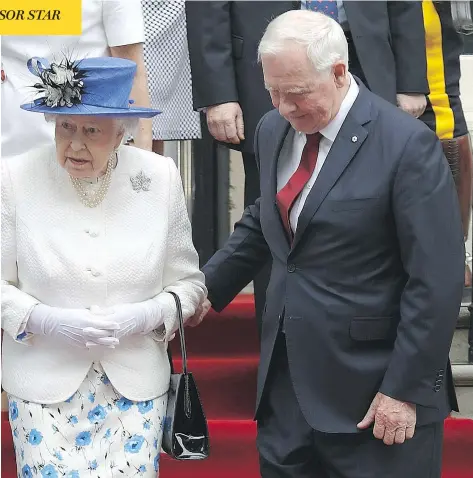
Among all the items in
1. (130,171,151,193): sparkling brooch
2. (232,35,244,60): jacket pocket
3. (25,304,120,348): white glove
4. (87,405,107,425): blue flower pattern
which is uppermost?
(232,35,244,60): jacket pocket

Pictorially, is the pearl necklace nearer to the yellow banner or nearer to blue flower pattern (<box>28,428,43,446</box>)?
the yellow banner

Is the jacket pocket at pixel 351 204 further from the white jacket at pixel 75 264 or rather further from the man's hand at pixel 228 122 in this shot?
the man's hand at pixel 228 122

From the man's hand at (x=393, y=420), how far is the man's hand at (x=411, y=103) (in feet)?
4.65

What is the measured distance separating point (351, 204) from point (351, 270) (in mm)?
177

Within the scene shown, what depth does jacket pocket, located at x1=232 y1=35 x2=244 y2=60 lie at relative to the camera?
427cm

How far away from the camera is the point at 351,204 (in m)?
3.26

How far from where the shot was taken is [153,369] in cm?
349

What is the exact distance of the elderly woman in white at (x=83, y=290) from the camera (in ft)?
11.0

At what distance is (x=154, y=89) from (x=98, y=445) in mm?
1959

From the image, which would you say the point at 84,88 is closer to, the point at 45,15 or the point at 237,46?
the point at 45,15

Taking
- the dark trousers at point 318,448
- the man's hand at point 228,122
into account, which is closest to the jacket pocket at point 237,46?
the man's hand at point 228,122

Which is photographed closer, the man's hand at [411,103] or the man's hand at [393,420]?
the man's hand at [393,420]

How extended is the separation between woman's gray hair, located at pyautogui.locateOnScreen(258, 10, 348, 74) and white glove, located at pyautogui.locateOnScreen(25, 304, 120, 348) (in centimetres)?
81

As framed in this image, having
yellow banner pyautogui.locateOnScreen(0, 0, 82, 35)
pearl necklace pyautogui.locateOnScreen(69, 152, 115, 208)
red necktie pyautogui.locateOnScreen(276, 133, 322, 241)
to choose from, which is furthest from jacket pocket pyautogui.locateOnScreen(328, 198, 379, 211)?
yellow banner pyautogui.locateOnScreen(0, 0, 82, 35)
